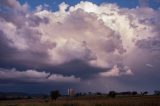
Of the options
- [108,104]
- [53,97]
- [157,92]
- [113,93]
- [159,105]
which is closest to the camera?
[159,105]

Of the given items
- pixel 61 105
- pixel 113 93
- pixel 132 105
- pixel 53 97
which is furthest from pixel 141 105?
pixel 113 93

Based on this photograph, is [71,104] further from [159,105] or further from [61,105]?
[159,105]

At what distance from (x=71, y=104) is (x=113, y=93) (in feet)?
202

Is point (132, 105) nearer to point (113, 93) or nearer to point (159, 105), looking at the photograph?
point (159, 105)

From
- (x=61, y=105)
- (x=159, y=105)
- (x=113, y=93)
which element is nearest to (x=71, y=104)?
(x=61, y=105)

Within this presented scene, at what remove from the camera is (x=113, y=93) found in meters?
106

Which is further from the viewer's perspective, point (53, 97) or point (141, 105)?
point (53, 97)

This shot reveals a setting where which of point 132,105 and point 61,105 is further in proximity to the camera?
point 61,105

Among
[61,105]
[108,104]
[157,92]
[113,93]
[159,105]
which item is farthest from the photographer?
[157,92]

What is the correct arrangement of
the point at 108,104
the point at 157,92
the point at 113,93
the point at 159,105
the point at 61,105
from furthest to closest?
the point at 157,92 < the point at 113,93 < the point at 61,105 < the point at 108,104 < the point at 159,105

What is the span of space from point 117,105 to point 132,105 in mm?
1768

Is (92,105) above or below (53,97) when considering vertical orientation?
below

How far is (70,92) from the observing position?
43.0 m

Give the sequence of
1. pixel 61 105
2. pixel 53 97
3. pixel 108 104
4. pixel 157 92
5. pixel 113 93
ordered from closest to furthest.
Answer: pixel 108 104
pixel 61 105
pixel 53 97
pixel 113 93
pixel 157 92
